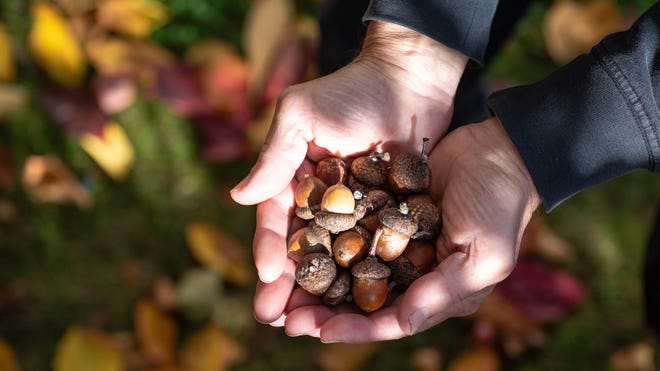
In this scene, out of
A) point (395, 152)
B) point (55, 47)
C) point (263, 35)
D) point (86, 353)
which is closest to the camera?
point (395, 152)

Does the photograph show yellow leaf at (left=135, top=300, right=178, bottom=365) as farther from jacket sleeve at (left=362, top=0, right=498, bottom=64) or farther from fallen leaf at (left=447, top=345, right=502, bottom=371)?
jacket sleeve at (left=362, top=0, right=498, bottom=64)

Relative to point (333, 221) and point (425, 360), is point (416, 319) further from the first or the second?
point (425, 360)

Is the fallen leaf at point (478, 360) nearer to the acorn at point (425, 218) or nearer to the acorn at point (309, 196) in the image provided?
the acorn at point (425, 218)

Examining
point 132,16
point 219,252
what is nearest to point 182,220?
point 219,252

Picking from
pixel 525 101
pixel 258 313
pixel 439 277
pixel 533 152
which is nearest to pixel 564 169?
pixel 533 152

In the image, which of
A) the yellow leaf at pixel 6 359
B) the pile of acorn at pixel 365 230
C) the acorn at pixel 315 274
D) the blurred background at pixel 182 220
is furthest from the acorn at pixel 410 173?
the yellow leaf at pixel 6 359

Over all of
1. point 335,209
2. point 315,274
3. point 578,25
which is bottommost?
point 315,274

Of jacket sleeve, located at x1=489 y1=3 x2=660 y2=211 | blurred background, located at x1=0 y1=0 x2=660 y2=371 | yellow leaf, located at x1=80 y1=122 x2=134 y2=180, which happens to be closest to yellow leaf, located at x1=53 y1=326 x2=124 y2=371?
blurred background, located at x1=0 y1=0 x2=660 y2=371
